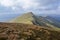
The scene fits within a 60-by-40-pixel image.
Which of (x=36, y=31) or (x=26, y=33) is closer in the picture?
(x=26, y=33)

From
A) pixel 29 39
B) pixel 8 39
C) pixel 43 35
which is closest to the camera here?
pixel 8 39

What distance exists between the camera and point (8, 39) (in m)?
34.5

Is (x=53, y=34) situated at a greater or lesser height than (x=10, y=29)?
lesser

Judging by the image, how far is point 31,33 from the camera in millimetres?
40188

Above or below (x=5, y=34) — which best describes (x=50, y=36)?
below

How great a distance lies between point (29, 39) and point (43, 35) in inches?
196

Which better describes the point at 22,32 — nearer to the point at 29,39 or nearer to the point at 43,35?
the point at 29,39

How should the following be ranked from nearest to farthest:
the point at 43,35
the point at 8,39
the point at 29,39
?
A: the point at 8,39, the point at 29,39, the point at 43,35

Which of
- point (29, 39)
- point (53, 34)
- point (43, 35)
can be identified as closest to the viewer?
point (29, 39)

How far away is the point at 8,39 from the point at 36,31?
31.6ft

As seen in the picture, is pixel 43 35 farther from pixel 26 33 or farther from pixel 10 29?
pixel 10 29

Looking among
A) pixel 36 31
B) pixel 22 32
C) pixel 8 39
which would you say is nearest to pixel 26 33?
pixel 22 32

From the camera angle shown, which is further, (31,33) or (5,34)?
(31,33)

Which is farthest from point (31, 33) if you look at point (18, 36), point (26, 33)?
point (18, 36)
